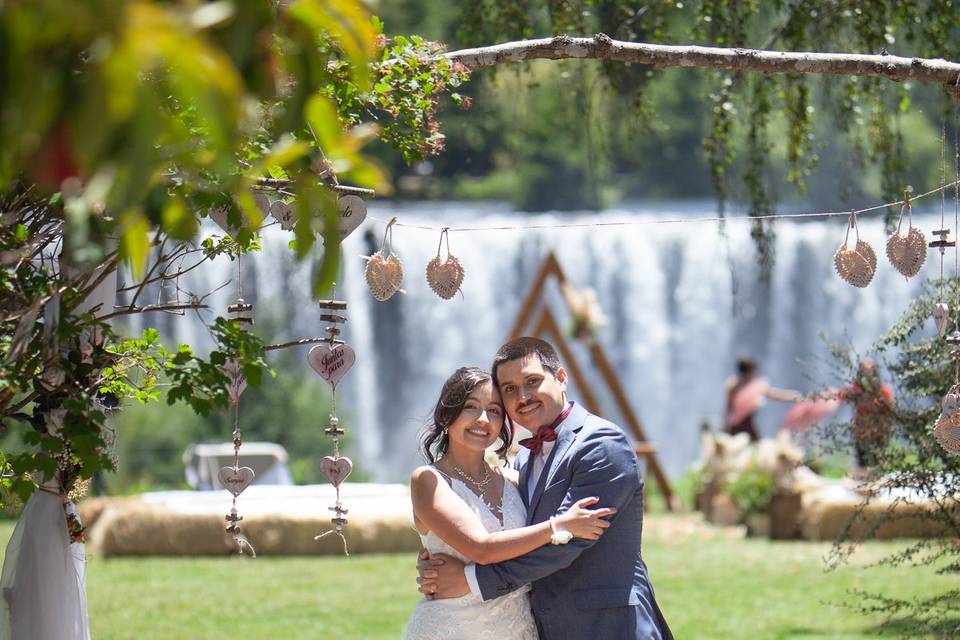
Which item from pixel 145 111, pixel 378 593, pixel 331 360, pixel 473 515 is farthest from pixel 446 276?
pixel 378 593

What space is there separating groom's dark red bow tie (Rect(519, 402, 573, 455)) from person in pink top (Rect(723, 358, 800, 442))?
9119 millimetres

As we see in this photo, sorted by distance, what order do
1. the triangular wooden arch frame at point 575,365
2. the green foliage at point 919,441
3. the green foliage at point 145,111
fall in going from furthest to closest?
1. the triangular wooden arch frame at point 575,365
2. the green foliage at point 919,441
3. the green foliage at point 145,111

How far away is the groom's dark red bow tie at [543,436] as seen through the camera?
363 centimetres

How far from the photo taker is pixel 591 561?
3576 millimetres

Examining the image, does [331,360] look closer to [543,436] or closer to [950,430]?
[543,436]

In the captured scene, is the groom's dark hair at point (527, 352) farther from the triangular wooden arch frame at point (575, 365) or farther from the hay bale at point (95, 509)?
the triangular wooden arch frame at point (575, 365)

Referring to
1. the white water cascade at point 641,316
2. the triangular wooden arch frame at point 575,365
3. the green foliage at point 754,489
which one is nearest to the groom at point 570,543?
the green foliage at point 754,489

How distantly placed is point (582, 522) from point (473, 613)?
0.41 meters

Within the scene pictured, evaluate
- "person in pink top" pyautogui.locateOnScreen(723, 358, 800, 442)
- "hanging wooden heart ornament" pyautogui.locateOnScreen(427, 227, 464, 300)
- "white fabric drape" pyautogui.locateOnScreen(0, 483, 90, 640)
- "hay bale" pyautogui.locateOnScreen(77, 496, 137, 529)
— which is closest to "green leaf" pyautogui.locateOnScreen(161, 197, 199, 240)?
"white fabric drape" pyautogui.locateOnScreen(0, 483, 90, 640)

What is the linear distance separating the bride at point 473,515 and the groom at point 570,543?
43mm

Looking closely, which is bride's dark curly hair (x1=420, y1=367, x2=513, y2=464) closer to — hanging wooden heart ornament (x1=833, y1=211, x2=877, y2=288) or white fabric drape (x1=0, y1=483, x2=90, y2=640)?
white fabric drape (x1=0, y1=483, x2=90, y2=640)

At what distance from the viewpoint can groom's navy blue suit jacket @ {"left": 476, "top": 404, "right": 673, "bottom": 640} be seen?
3514 mm

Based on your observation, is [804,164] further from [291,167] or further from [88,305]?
[291,167]

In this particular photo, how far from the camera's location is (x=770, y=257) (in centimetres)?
670
